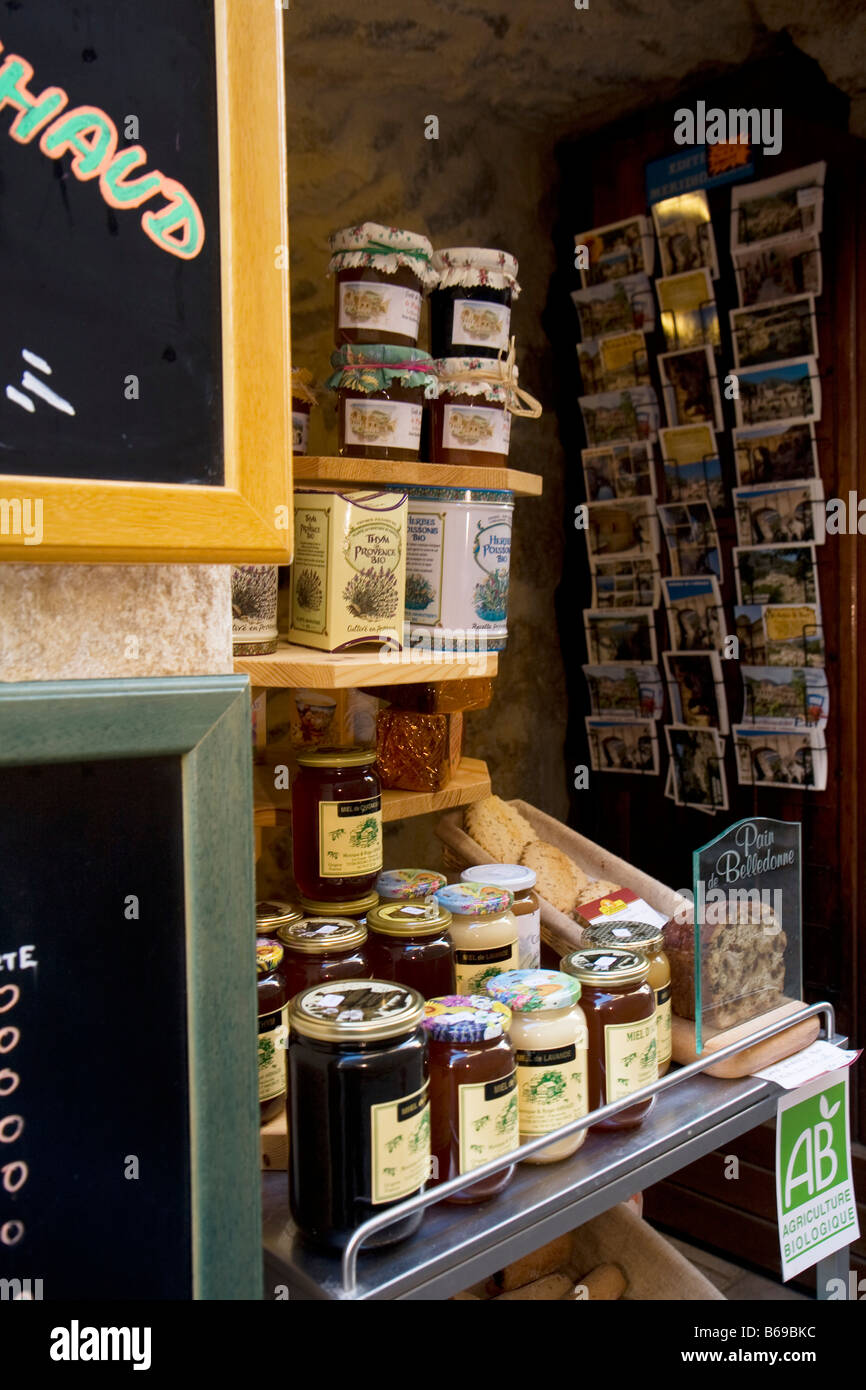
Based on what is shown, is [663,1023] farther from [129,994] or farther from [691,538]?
[691,538]

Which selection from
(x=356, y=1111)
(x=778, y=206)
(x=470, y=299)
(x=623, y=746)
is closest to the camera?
(x=356, y=1111)

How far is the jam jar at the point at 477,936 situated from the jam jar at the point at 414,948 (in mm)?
57

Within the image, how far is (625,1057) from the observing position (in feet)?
4.38

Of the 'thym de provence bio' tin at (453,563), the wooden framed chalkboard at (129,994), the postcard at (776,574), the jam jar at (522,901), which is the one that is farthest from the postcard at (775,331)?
the wooden framed chalkboard at (129,994)

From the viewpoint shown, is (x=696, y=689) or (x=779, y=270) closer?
(x=779, y=270)

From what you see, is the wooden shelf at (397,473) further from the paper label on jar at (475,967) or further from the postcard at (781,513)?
the postcard at (781,513)

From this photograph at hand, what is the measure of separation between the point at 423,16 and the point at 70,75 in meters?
2.13

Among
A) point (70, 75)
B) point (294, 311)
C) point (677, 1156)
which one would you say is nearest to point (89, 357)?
point (70, 75)

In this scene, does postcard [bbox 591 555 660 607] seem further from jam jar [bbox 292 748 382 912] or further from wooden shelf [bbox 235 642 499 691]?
jam jar [bbox 292 748 382 912]

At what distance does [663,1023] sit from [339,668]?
679 millimetres

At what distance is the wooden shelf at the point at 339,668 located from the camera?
150 cm

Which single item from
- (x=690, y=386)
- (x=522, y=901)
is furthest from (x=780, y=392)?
(x=522, y=901)

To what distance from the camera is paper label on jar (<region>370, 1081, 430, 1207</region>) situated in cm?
102
